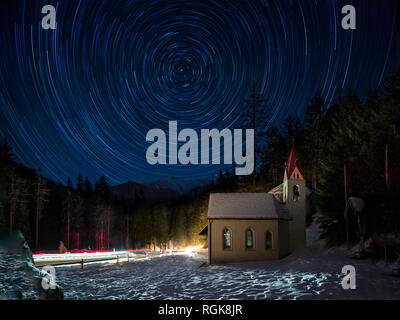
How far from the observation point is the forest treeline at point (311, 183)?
21.8 meters

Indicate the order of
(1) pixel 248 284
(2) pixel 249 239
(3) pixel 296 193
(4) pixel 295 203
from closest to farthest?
(1) pixel 248 284
(2) pixel 249 239
(4) pixel 295 203
(3) pixel 296 193

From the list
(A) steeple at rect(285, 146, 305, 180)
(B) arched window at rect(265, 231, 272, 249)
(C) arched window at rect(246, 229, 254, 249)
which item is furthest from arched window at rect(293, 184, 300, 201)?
(C) arched window at rect(246, 229, 254, 249)

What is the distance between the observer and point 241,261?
84.1ft

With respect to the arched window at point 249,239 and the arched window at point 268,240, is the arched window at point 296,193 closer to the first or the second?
the arched window at point 268,240

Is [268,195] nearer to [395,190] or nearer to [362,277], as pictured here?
[395,190]

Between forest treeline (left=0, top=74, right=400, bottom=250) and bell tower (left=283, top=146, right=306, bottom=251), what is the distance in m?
2.16

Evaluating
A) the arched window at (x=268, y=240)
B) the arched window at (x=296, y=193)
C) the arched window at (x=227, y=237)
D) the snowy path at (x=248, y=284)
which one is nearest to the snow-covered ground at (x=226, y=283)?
the snowy path at (x=248, y=284)

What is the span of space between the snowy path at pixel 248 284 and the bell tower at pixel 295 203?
23.3 feet

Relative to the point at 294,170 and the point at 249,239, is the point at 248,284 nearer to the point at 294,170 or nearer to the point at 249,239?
the point at 249,239

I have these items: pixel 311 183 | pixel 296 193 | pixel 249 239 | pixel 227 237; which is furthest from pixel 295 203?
pixel 311 183

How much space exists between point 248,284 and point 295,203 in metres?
16.2

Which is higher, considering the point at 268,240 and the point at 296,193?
the point at 296,193

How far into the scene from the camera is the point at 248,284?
15.9 metres

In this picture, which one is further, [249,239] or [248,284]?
[249,239]
